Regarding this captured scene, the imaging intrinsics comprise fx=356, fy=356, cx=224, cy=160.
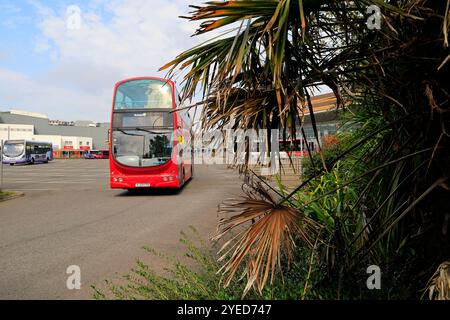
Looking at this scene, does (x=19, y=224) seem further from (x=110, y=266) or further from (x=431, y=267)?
(x=431, y=267)

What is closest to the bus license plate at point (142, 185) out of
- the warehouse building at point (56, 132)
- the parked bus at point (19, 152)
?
the parked bus at point (19, 152)

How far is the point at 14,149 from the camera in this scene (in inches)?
1567

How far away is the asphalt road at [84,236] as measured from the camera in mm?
4192

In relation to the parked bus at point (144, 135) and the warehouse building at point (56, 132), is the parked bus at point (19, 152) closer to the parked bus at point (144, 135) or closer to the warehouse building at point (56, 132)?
the warehouse building at point (56, 132)

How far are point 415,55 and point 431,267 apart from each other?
1.60 meters

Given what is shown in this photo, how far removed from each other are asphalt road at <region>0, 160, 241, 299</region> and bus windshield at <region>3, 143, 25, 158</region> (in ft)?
105

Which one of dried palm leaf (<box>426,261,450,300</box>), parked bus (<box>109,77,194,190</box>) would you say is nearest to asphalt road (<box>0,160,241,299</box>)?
parked bus (<box>109,77,194,190</box>)

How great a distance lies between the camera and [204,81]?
2801 mm

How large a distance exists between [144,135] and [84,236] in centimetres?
575

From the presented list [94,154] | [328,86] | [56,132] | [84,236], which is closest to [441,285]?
[328,86]

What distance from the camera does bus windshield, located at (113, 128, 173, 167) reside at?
11750mm

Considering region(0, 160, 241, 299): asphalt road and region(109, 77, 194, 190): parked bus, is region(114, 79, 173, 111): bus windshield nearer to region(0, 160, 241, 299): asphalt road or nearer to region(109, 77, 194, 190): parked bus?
region(109, 77, 194, 190): parked bus

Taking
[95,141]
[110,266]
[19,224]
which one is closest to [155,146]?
[19,224]

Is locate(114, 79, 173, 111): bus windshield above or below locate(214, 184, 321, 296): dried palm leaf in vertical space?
above
